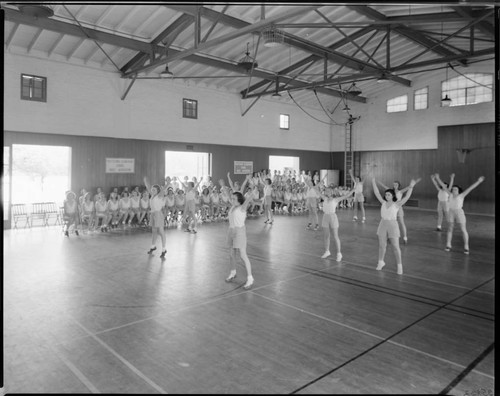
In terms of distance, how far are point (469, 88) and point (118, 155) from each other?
51.8ft

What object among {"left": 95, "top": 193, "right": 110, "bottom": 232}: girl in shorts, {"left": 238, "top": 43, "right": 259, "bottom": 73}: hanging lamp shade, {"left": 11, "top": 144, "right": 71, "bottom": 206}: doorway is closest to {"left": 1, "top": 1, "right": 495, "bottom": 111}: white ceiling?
{"left": 238, "top": 43, "right": 259, "bottom": 73}: hanging lamp shade

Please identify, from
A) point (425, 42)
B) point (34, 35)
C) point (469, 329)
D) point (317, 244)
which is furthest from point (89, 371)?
point (425, 42)

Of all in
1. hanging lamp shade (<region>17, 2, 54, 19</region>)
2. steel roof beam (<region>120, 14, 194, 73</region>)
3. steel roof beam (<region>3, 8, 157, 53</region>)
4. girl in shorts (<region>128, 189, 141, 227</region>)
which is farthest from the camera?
girl in shorts (<region>128, 189, 141, 227</region>)

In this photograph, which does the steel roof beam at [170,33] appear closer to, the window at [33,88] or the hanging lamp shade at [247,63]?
the hanging lamp shade at [247,63]

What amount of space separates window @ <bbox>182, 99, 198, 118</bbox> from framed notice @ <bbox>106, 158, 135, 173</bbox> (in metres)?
3.14

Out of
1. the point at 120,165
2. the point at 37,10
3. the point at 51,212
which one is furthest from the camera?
the point at 120,165

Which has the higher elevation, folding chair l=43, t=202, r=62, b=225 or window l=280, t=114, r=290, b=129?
window l=280, t=114, r=290, b=129

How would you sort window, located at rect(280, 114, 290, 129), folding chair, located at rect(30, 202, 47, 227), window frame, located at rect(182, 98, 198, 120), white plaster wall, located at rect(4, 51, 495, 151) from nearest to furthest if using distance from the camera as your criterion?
1. white plaster wall, located at rect(4, 51, 495, 151)
2. folding chair, located at rect(30, 202, 47, 227)
3. window frame, located at rect(182, 98, 198, 120)
4. window, located at rect(280, 114, 290, 129)

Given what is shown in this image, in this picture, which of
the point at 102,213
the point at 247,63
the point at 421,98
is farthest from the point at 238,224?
the point at 421,98

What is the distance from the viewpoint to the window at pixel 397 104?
2125 cm

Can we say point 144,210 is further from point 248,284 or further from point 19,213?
point 248,284

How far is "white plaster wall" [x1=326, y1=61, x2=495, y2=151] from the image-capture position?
737 inches

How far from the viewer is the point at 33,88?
13.2 metres

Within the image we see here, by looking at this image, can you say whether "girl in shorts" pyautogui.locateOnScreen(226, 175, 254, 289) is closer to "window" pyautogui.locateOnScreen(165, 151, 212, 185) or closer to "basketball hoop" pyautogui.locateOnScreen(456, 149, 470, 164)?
"window" pyautogui.locateOnScreen(165, 151, 212, 185)
